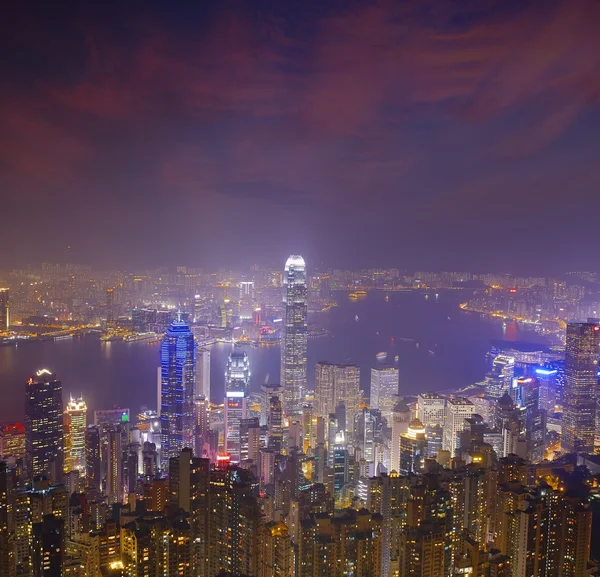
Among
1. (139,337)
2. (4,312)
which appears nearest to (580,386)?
(139,337)

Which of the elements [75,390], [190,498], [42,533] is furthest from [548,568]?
[75,390]

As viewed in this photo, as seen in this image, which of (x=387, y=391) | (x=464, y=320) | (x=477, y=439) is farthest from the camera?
(x=464, y=320)

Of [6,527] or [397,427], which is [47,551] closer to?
[6,527]

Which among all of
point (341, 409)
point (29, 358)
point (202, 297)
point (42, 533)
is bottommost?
point (341, 409)

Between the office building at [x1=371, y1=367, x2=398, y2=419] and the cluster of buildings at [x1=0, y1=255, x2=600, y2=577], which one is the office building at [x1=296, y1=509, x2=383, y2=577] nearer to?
the cluster of buildings at [x1=0, y1=255, x2=600, y2=577]

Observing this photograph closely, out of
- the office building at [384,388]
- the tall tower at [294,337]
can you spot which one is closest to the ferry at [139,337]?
the tall tower at [294,337]

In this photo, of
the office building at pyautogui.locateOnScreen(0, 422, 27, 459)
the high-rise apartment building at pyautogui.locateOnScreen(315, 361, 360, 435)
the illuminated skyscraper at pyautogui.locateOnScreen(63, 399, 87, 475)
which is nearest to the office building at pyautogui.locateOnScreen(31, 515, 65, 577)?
the office building at pyautogui.locateOnScreen(0, 422, 27, 459)

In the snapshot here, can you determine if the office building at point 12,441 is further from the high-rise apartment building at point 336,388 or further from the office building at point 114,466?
the high-rise apartment building at point 336,388

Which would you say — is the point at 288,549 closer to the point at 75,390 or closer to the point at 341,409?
the point at 75,390
